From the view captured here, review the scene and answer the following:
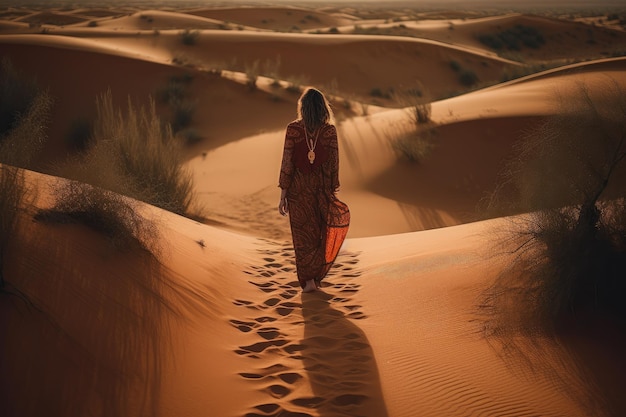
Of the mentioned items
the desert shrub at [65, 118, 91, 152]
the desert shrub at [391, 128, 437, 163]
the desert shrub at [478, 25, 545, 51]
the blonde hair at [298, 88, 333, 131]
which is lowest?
the blonde hair at [298, 88, 333, 131]

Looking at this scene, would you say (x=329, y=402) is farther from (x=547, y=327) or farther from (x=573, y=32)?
(x=573, y=32)

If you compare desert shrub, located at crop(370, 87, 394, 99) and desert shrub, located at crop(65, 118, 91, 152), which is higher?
desert shrub, located at crop(370, 87, 394, 99)

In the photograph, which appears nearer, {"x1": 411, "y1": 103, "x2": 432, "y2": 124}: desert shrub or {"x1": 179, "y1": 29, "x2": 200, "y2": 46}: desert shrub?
{"x1": 411, "y1": 103, "x2": 432, "y2": 124}: desert shrub

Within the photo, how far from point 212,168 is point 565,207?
978 centimetres

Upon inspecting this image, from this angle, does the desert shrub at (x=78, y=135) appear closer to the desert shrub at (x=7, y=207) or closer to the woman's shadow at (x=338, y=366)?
the desert shrub at (x=7, y=207)

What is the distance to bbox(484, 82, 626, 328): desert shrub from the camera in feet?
14.0

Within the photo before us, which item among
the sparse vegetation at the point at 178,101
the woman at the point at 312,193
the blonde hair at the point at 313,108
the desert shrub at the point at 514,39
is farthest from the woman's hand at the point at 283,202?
the desert shrub at the point at 514,39

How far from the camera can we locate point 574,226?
179 inches

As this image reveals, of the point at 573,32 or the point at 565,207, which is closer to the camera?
the point at 565,207

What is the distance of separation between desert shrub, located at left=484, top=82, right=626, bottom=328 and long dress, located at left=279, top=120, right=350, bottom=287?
177 cm

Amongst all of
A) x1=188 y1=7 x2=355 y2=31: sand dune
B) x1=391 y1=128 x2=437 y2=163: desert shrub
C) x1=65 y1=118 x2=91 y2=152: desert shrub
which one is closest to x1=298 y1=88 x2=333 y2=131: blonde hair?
x1=391 y1=128 x2=437 y2=163: desert shrub

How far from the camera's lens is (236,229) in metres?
9.53

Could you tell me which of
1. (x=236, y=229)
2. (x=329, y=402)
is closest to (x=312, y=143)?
(x=329, y=402)

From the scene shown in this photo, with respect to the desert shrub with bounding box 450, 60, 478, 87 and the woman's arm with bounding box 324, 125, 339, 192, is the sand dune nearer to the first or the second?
the desert shrub with bounding box 450, 60, 478, 87
